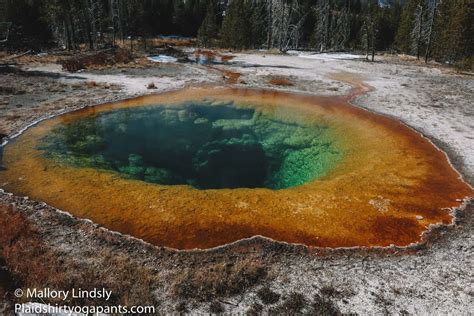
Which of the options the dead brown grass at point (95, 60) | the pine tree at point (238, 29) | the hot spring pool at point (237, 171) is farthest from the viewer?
the pine tree at point (238, 29)

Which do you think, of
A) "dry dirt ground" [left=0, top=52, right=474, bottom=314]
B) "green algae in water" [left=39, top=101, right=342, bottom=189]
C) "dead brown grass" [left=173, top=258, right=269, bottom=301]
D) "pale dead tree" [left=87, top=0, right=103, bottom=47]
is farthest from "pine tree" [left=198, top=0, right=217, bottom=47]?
"dead brown grass" [left=173, top=258, right=269, bottom=301]

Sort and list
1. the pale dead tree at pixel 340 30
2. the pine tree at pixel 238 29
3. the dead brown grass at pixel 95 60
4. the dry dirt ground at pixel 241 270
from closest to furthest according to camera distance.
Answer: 1. the dry dirt ground at pixel 241 270
2. the dead brown grass at pixel 95 60
3. the pine tree at pixel 238 29
4. the pale dead tree at pixel 340 30

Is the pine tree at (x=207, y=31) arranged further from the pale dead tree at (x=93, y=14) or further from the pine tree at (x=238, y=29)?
the pale dead tree at (x=93, y=14)

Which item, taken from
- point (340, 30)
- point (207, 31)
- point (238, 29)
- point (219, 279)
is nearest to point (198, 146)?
point (219, 279)

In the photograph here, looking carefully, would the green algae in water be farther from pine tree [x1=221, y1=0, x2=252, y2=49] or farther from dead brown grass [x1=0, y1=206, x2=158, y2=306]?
pine tree [x1=221, y1=0, x2=252, y2=49]

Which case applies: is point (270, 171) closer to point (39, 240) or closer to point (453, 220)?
point (453, 220)

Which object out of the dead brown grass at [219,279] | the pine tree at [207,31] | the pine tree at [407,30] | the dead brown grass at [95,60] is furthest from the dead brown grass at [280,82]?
the pine tree at [207,31]

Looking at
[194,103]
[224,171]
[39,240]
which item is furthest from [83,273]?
[194,103]
